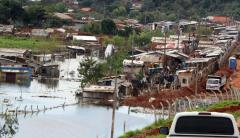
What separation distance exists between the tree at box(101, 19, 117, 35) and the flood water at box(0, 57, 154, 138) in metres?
34.2

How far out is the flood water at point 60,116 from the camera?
31.5m

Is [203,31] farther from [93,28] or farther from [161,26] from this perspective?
[93,28]

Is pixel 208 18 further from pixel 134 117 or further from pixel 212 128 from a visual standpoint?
pixel 212 128

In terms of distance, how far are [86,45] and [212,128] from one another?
234 feet

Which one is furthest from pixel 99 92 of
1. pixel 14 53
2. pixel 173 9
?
pixel 173 9

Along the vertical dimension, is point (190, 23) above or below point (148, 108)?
above

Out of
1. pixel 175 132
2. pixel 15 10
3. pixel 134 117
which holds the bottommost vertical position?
pixel 134 117

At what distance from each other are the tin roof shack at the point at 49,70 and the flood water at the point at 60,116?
5078mm

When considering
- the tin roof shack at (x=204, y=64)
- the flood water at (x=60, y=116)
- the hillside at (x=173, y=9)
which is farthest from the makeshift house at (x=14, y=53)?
the hillside at (x=173, y=9)

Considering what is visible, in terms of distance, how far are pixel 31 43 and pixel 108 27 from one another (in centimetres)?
1485

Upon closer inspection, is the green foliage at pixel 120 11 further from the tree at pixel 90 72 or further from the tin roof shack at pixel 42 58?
the tree at pixel 90 72

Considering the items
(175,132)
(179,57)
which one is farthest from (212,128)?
(179,57)

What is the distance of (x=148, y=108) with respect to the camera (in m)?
38.2

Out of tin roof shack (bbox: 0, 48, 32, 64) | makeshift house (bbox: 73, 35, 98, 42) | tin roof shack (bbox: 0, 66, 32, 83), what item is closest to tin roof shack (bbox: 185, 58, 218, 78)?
tin roof shack (bbox: 0, 66, 32, 83)
